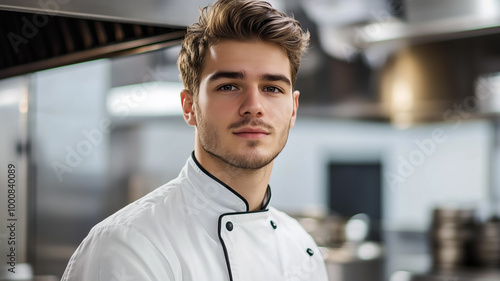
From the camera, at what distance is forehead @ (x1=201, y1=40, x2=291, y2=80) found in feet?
2.73

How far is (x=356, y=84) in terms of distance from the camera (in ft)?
6.91

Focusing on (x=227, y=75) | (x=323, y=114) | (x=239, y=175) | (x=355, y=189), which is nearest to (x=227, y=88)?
(x=227, y=75)

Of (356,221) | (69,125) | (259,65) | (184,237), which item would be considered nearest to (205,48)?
(259,65)

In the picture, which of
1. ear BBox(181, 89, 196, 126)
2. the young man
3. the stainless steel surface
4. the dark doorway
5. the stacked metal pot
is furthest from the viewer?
the dark doorway

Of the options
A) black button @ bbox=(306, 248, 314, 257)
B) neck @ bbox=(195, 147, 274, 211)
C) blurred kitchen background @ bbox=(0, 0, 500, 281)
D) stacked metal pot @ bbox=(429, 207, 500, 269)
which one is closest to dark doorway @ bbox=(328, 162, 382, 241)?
blurred kitchen background @ bbox=(0, 0, 500, 281)

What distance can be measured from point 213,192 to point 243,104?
0.47ft

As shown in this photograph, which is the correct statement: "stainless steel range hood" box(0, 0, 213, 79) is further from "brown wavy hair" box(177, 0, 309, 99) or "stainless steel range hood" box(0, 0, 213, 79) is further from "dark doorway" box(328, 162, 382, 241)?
"dark doorway" box(328, 162, 382, 241)

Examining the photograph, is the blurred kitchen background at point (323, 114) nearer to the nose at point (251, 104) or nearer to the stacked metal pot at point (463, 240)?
the stacked metal pot at point (463, 240)

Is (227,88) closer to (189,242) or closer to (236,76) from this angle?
(236,76)

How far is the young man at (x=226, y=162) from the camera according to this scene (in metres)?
0.77

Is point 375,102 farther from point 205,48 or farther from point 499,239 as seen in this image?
point 205,48

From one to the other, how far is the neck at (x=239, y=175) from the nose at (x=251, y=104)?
9cm

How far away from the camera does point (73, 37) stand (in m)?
0.86

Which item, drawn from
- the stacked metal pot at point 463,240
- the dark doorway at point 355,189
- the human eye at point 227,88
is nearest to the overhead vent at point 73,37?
the human eye at point 227,88
